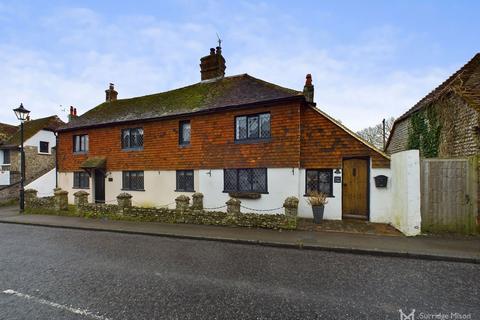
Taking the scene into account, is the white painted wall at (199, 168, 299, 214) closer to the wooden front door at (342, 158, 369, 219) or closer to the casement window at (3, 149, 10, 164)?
the wooden front door at (342, 158, 369, 219)

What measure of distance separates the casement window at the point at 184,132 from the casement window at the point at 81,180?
8.05 meters

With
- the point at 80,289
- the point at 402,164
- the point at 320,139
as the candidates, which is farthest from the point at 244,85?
the point at 80,289

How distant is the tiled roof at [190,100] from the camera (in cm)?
1179

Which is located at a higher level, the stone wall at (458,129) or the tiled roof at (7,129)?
the tiled roof at (7,129)

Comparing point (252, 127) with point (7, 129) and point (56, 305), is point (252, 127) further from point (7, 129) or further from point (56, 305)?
point (7, 129)

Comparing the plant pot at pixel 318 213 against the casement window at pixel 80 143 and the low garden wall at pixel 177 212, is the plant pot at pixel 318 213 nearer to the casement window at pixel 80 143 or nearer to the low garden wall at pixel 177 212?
the low garden wall at pixel 177 212

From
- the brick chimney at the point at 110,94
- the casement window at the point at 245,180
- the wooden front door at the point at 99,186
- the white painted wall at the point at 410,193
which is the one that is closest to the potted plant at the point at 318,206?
the casement window at the point at 245,180

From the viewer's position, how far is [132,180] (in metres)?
14.5

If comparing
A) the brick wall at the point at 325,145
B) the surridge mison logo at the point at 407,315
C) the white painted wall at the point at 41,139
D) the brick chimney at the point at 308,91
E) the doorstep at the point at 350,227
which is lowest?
the doorstep at the point at 350,227

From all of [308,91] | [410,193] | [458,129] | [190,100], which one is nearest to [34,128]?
[190,100]

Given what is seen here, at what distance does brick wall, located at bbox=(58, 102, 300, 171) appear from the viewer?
10711 mm

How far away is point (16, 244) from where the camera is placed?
7.64 metres

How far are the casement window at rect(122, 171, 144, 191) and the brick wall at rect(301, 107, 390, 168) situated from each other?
976 cm

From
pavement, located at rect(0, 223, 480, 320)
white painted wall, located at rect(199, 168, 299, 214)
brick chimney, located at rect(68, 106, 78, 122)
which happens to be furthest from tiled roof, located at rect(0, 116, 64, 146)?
white painted wall, located at rect(199, 168, 299, 214)
